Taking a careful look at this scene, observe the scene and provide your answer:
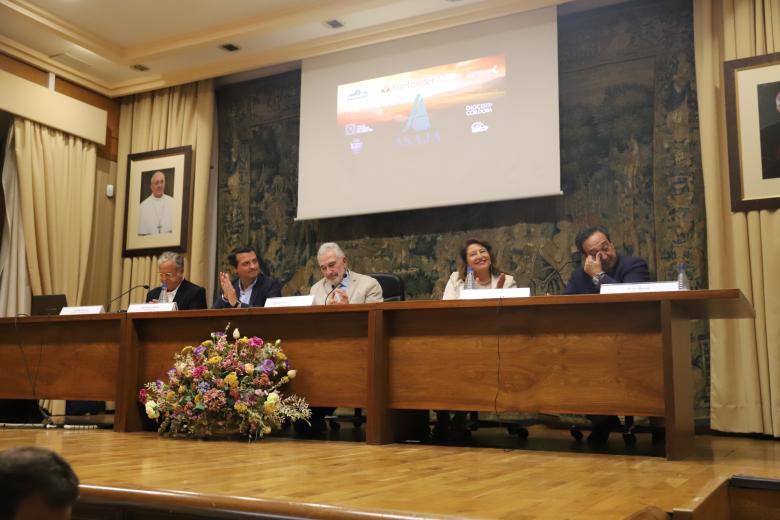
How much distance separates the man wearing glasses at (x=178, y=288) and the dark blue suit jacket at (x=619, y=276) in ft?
7.92

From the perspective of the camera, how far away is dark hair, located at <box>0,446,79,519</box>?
2.35 ft

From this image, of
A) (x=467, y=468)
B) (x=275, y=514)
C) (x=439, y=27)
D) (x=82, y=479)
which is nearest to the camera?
(x=275, y=514)

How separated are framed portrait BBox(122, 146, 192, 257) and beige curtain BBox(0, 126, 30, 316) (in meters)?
1.03

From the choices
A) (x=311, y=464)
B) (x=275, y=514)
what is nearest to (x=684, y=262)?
(x=311, y=464)

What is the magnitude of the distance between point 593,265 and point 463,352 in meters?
1.12

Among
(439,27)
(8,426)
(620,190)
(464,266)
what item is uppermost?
(439,27)

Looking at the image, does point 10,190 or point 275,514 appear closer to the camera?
point 275,514

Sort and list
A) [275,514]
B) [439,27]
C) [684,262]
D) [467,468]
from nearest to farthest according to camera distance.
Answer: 1. [275,514]
2. [467,468]
3. [684,262]
4. [439,27]

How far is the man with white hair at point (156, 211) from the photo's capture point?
22.6 ft

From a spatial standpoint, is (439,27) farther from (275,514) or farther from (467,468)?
(275,514)

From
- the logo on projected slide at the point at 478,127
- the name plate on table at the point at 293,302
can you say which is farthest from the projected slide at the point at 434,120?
→ the name plate on table at the point at 293,302

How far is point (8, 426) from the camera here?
166 inches

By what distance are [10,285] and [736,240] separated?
5733 mm

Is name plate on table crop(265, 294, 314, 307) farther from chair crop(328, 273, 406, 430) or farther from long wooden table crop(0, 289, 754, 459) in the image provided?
chair crop(328, 273, 406, 430)
